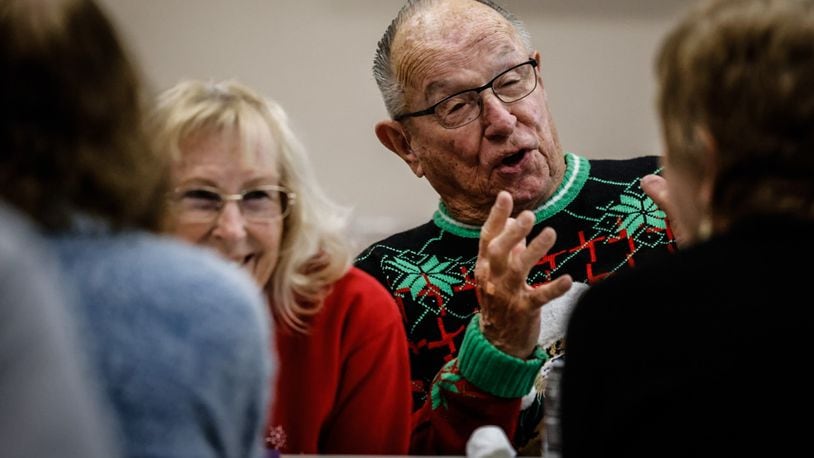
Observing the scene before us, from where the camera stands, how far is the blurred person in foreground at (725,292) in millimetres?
842

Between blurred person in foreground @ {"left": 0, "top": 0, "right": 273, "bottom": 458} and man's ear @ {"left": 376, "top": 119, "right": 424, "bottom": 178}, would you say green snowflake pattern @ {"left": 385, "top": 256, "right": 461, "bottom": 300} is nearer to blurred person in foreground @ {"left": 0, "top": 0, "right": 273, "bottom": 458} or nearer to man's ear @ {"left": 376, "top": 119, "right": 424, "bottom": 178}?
man's ear @ {"left": 376, "top": 119, "right": 424, "bottom": 178}

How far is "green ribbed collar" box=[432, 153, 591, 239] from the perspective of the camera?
218cm

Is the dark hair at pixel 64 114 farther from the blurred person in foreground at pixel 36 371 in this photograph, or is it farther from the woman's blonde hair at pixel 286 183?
the woman's blonde hair at pixel 286 183

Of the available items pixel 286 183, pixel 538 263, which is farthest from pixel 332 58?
pixel 286 183

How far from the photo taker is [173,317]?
85cm

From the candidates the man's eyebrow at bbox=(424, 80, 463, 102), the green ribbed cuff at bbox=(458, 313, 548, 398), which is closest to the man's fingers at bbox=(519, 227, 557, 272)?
the green ribbed cuff at bbox=(458, 313, 548, 398)

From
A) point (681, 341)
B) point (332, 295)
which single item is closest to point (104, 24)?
point (681, 341)

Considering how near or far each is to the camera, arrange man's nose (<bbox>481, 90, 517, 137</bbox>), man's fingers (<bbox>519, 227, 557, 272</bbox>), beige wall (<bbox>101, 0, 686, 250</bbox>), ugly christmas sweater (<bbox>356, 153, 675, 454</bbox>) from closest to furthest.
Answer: man's fingers (<bbox>519, 227, 557, 272</bbox>)
ugly christmas sweater (<bbox>356, 153, 675, 454</bbox>)
man's nose (<bbox>481, 90, 517, 137</bbox>)
beige wall (<bbox>101, 0, 686, 250</bbox>)

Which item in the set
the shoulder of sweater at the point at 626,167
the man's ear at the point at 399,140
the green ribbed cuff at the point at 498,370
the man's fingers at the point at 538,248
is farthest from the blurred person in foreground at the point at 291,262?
the shoulder of sweater at the point at 626,167

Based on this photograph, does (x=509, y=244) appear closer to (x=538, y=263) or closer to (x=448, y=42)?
(x=538, y=263)

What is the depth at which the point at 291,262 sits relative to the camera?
1734 millimetres

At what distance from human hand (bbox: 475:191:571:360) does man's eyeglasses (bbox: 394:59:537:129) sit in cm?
55

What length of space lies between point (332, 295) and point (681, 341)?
37.6 inches

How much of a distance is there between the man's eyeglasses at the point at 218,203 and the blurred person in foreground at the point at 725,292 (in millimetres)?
836
